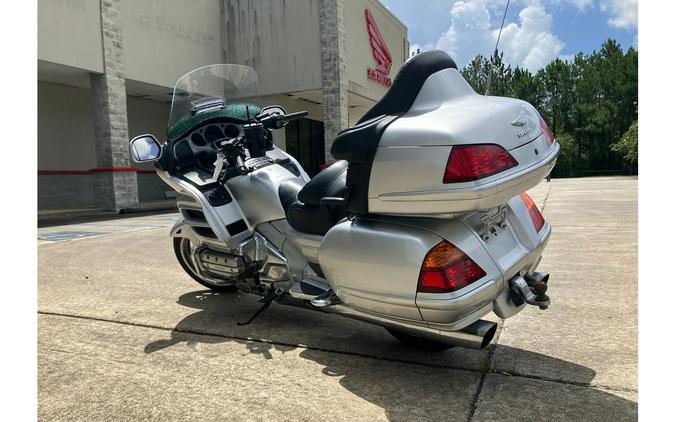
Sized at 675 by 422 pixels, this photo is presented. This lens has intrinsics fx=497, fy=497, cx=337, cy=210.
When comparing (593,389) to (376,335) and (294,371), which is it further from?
(294,371)

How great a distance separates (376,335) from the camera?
319 cm

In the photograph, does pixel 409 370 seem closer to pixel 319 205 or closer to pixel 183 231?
pixel 319 205

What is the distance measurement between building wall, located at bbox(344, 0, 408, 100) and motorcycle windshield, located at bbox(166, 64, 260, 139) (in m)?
17.3

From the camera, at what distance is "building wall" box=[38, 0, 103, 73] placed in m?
12.2

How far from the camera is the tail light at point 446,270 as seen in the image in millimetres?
2121

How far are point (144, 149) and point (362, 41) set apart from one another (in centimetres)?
1994

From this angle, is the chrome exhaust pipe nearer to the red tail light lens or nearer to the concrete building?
the red tail light lens

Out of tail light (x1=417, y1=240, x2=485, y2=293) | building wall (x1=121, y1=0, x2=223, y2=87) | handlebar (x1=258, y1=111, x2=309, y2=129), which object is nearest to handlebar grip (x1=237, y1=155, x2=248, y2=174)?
handlebar (x1=258, y1=111, x2=309, y2=129)

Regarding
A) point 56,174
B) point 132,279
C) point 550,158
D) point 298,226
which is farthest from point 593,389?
point 56,174

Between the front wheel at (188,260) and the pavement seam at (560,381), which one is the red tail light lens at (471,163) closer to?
the pavement seam at (560,381)

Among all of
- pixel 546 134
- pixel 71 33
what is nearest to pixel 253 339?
pixel 546 134

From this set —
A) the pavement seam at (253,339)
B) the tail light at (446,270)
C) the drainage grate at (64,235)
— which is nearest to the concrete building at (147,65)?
the drainage grate at (64,235)

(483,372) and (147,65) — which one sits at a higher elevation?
(147,65)

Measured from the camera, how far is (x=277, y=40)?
1969 centimetres
